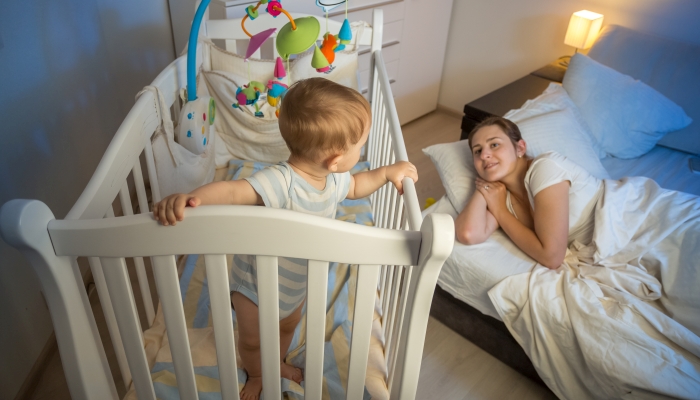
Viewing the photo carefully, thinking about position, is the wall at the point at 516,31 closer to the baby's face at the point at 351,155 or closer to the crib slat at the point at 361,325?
the baby's face at the point at 351,155

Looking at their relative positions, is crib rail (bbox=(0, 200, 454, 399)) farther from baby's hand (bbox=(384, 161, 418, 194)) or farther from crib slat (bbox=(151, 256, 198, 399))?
baby's hand (bbox=(384, 161, 418, 194))

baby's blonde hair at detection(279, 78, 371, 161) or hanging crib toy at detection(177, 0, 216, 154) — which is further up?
baby's blonde hair at detection(279, 78, 371, 161)

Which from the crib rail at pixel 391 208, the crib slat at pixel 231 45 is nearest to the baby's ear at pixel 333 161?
the crib rail at pixel 391 208

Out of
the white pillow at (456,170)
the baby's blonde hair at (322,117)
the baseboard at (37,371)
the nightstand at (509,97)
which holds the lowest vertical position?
the baseboard at (37,371)

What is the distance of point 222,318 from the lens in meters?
0.78

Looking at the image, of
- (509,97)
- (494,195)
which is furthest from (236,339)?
(509,97)

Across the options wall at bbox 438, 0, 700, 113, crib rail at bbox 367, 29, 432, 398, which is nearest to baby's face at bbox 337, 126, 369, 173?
crib rail at bbox 367, 29, 432, 398

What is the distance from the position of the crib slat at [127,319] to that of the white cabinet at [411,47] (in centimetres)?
175

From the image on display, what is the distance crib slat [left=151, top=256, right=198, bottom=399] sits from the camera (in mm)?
749

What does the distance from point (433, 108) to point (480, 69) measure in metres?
0.42

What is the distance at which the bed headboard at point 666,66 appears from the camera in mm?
2238

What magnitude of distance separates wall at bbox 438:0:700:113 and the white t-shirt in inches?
58.0

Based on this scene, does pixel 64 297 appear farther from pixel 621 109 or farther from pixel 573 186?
pixel 621 109

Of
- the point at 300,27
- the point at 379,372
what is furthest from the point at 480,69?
the point at 379,372
